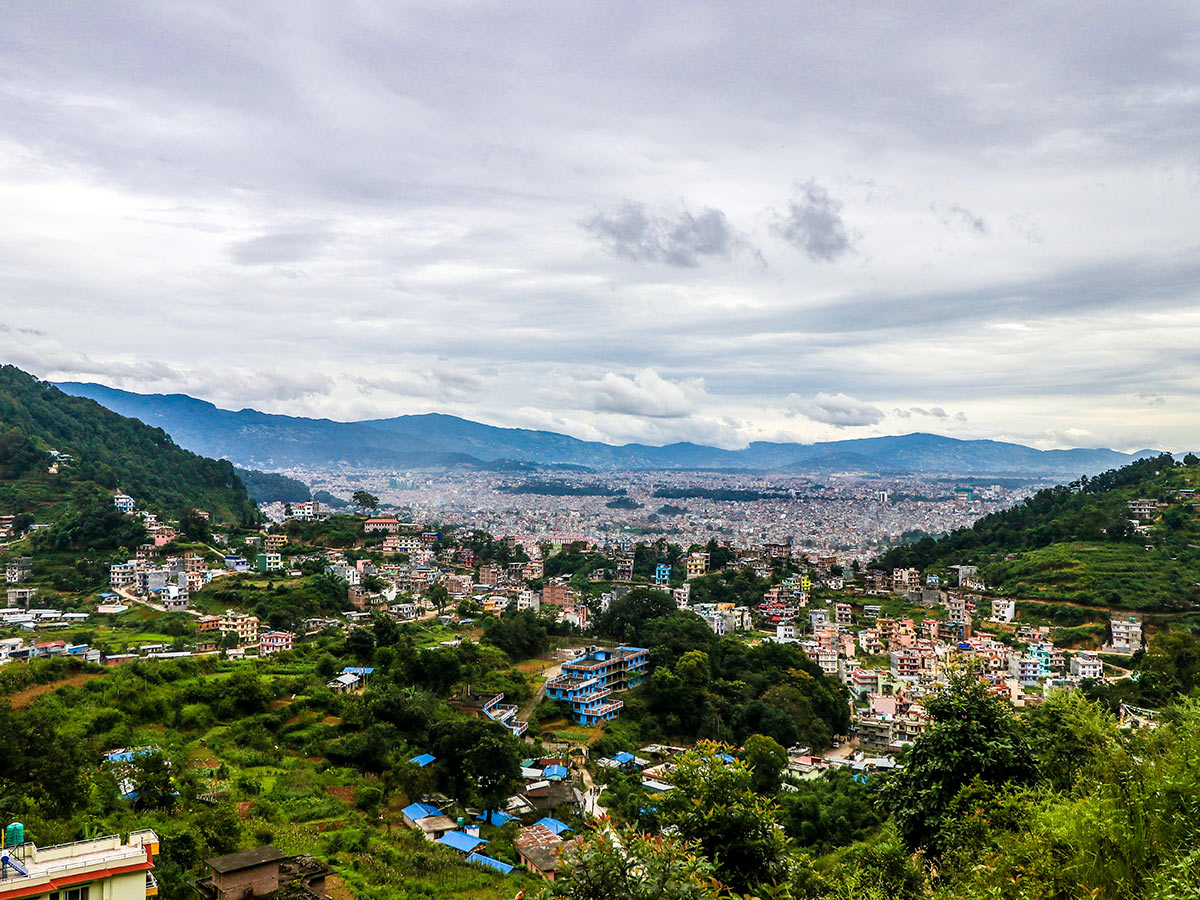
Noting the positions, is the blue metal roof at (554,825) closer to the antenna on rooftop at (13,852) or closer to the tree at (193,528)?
the antenna on rooftop at (13,852)

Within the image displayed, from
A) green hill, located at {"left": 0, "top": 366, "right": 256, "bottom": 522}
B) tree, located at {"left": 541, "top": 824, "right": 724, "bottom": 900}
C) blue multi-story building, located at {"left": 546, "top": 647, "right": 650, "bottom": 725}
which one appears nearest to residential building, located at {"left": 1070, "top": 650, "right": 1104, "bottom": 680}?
blue multi-story building, located at {"left": 546, "top": 647, "right": 650, "bottom": 725}

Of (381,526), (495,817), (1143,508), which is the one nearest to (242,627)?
(495,817)

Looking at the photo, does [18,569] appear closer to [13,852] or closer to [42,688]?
[42,688]

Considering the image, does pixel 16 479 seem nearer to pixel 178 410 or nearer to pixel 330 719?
pixel 330 719

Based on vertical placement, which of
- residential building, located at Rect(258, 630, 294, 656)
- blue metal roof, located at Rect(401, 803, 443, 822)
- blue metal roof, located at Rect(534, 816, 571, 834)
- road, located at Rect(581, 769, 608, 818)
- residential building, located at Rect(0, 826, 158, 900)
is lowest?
road, located at Rect(581, 769, 608, 818)

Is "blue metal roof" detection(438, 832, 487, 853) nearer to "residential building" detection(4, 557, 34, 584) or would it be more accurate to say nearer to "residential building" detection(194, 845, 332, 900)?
"residential building" detection(194, 845, 332, 900)

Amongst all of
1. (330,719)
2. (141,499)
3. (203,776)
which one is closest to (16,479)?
(141,499)
